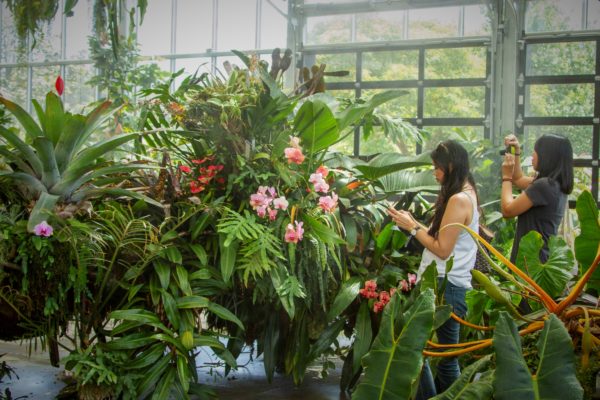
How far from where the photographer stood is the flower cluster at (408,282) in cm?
336

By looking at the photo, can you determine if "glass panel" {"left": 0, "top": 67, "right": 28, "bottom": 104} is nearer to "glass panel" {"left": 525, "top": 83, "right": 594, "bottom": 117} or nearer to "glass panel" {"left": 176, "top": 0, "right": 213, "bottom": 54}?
"glass panel" {"left": 176, "top": 0, "right": 213, "bottom": 54}

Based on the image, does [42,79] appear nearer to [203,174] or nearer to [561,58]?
[561,58]

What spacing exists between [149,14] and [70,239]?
28.2 ft

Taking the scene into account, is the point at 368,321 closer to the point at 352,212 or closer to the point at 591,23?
the point at 352,212

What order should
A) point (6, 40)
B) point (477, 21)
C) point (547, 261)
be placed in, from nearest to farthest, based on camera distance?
point (547, 261)
point (477, 21)
point (6, 40)

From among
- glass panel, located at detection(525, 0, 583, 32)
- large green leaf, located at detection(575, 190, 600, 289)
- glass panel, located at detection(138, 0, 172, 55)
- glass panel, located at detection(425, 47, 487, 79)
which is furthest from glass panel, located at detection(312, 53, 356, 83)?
large green leaf, located at detection(575, 190, 600, 289)

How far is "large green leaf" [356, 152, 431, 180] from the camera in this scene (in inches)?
137

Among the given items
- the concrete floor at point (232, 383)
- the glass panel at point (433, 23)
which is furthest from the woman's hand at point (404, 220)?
the glass panel at point (433, 23)

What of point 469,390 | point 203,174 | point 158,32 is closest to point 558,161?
point 203,174

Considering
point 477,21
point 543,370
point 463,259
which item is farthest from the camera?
point 477,21

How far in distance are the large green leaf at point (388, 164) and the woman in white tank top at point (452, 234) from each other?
44cm

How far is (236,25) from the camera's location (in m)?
9.91

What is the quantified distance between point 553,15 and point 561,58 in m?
0.49

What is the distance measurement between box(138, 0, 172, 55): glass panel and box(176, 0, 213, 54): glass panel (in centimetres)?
19
